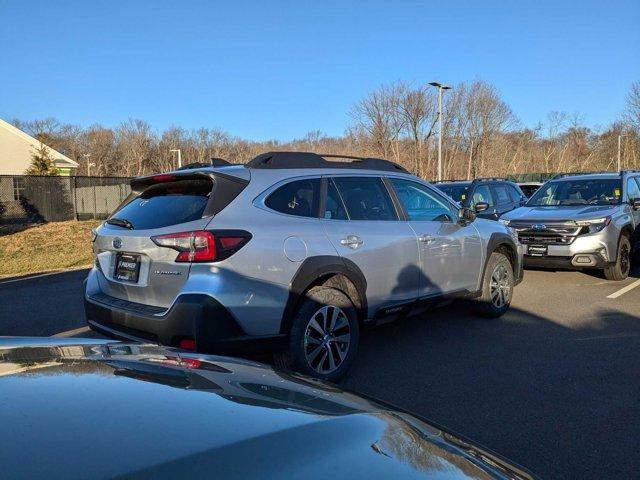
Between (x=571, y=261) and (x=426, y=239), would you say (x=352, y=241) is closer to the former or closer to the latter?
(x=426, y=239)

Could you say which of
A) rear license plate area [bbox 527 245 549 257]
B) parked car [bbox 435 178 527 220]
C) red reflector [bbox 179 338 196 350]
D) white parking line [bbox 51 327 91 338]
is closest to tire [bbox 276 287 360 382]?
red reflector [bbox 179 338 196 350]

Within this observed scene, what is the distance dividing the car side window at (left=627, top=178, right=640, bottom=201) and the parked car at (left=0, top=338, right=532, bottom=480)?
9.53 meters

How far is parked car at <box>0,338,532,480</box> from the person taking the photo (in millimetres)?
1362

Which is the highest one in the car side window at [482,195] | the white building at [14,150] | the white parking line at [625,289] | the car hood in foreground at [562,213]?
the white building at [14,150]

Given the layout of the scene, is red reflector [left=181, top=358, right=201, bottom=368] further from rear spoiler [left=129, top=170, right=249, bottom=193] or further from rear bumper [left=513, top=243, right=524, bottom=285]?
rear bumper [left=513, top=243, right=524, bottom=285]

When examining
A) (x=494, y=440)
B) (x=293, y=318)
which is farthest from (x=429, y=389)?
(x=293, y=318)

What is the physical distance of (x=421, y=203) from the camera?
577 centimetres

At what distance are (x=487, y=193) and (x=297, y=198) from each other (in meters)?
9.42

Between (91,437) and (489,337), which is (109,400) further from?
(489,337)

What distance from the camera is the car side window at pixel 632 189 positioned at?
988cm

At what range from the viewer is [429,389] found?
4.46 m

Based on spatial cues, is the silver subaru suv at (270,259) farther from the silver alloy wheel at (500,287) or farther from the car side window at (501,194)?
the car side window at (501,194)

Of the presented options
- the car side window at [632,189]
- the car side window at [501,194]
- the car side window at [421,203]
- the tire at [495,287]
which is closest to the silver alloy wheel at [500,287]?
the tire at [495,287]

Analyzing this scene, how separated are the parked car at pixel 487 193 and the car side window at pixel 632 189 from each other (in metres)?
2.72
